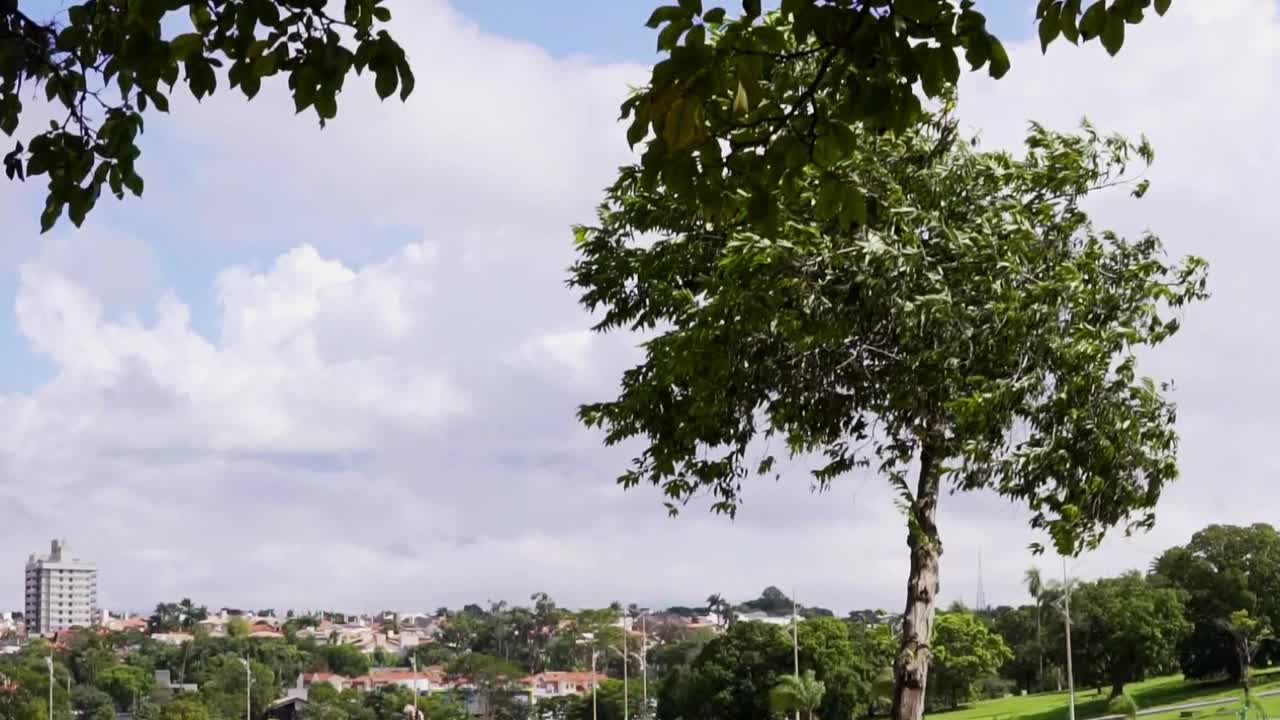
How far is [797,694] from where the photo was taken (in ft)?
194

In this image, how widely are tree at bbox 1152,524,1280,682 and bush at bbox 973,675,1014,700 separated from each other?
18.3m

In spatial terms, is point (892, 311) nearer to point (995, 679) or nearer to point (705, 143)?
point (705, 143)

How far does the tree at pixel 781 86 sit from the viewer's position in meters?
4.17

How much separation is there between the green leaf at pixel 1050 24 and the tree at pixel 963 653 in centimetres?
6698

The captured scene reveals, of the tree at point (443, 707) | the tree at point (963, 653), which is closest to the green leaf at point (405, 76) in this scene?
the tree at point (963, 653)

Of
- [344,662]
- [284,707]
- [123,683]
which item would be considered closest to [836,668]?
[284,707]

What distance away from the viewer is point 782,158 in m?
4.74

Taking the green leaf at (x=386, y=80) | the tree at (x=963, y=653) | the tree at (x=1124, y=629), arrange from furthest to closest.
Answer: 1. the tree at (x=963, y=653)
2. the tree at (x=1124, y=629)
3. the green leaf at (x=386, y=80)

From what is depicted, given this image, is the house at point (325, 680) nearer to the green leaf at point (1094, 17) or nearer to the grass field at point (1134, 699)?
the grass field at point (1134, 699)

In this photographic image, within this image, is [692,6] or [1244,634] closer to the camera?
[692,6]

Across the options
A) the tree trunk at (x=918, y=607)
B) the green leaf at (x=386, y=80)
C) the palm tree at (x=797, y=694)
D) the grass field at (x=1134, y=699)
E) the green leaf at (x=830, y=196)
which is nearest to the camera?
the green leaf at (x=830, y=196)

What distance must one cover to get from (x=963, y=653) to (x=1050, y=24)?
7105 centimetres

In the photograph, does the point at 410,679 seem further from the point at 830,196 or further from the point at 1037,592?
the point at 830,196

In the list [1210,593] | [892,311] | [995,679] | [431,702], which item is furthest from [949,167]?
[431,702]
